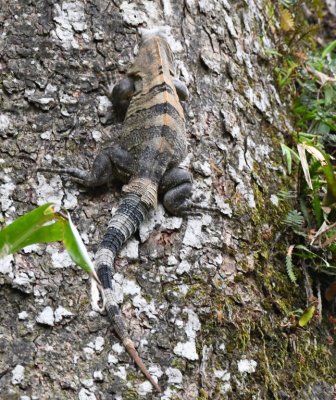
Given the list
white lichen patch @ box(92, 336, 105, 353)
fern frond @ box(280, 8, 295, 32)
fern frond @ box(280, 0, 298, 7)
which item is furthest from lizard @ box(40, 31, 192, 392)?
fern frond @ box(280, 0, 298, 7)

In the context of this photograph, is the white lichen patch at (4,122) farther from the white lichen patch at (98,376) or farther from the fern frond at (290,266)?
the fern frond at (290,266)

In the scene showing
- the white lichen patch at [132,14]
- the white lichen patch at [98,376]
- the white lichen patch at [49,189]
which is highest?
the white lichen patch at [132,14]

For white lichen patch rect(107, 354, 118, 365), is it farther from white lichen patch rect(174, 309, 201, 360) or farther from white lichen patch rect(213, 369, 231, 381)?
white lichen patch rect(213, 369, 231, 381)

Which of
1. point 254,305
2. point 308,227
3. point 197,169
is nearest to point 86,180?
point 197,169

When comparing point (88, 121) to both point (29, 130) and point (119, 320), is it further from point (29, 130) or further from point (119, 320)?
point (119, 320)

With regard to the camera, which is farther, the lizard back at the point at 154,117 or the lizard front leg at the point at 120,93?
the lizard front leg at the point at 120,93

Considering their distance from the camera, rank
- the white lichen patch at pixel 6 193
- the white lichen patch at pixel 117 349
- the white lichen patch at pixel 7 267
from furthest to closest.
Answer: the white lichen patch at pixel 6 193 < the white lichen patch at pixel 7 267 < the white lichen patch at pixel 117 349

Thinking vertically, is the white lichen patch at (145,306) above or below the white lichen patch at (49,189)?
below

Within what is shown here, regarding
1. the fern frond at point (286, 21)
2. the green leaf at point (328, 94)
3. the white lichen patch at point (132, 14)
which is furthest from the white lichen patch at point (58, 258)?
the fern frond at point (286, 21)
